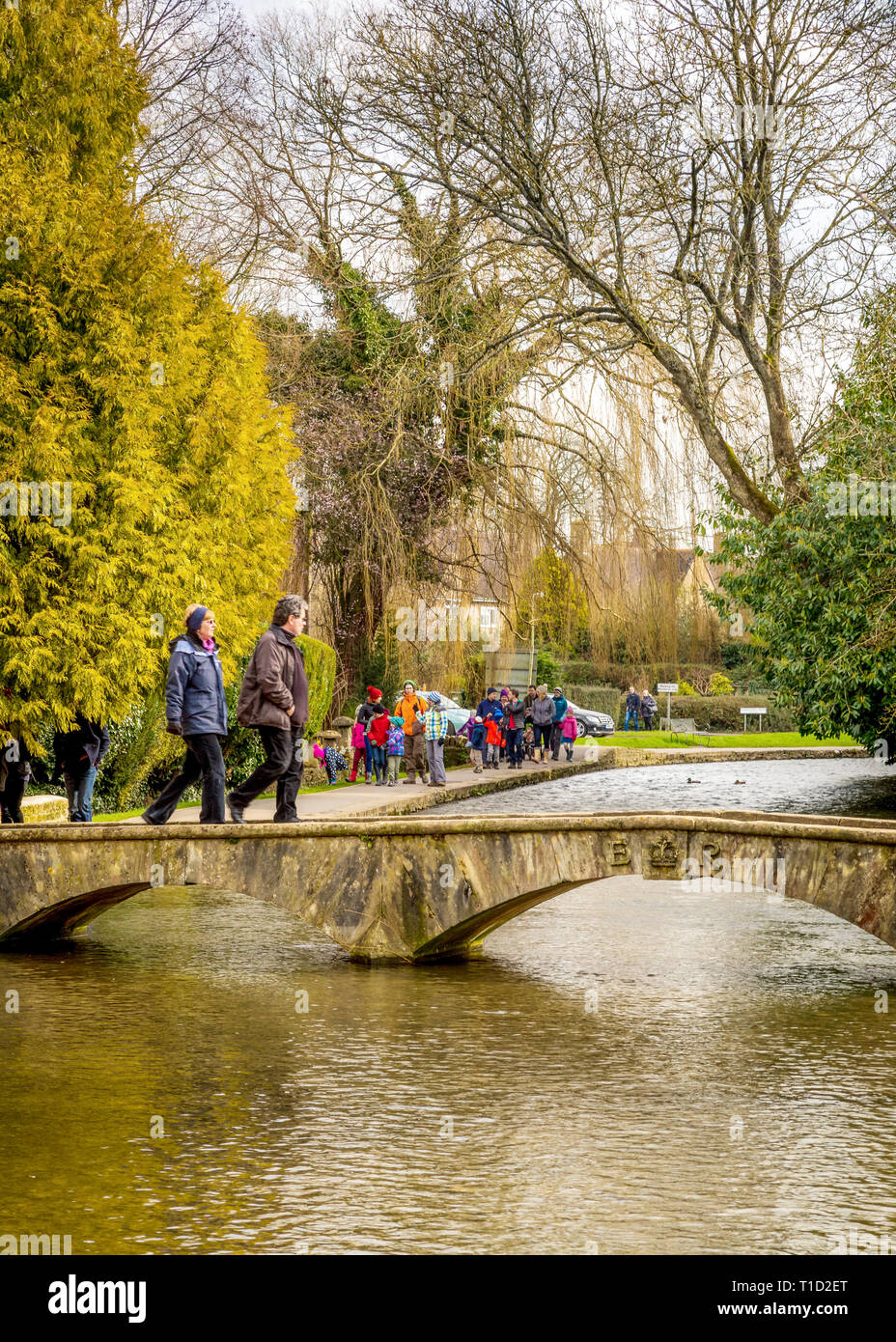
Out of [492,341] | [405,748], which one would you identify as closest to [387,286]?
[492,341]

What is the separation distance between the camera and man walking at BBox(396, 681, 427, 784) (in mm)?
26442

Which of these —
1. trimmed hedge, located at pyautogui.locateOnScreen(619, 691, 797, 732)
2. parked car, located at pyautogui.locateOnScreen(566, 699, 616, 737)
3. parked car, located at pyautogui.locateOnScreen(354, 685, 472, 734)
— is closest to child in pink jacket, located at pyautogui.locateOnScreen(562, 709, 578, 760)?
parked car, located at pyautogui.locateOnScreen(354, 685, 472, 734)

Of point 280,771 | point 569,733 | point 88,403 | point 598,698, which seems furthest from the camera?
point 598,698

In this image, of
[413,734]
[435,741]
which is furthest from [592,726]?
[435,741]

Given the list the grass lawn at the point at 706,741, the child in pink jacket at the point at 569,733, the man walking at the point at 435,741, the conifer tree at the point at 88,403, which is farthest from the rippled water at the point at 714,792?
the conifer tree at the point at 88,403

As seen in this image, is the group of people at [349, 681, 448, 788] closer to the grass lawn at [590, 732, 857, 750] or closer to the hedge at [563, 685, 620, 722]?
the grass lawn at [590, 732, 857, 750]

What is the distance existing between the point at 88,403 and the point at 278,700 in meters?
7.24

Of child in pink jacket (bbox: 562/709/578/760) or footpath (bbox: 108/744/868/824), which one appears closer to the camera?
footpath (bbox: 108/744/868/824)

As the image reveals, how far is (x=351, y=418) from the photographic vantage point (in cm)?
2831

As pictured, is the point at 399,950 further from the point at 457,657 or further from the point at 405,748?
the point at 457,657

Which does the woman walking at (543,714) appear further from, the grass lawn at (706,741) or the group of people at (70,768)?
the group of people at (70,768)

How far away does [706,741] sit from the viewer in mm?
46375

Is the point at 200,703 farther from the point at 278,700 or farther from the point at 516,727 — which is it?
the point at 516,727

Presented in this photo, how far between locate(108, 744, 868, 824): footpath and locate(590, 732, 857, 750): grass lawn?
92cm
